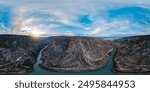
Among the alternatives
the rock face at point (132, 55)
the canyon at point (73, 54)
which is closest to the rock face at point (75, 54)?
the canyon at point (73, 54)

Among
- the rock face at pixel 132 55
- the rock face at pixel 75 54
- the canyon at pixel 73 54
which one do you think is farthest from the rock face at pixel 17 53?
the rock face at pixel 132 55

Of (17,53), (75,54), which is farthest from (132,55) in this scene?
(17,53)

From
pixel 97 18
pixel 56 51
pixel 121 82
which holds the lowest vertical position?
pixel 121 82

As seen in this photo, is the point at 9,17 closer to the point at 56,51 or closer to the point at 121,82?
the point at 56,51

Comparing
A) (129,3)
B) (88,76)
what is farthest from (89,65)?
(129,3)

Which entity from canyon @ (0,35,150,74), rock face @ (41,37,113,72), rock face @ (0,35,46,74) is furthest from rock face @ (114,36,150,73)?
rock face @ (0,35,46,74)

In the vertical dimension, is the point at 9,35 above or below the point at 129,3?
below

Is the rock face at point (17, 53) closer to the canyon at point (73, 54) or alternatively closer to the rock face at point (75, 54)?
the canyon at point (73, 54)
